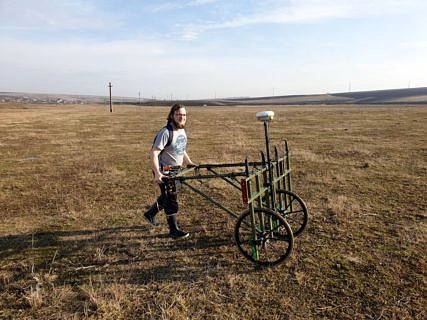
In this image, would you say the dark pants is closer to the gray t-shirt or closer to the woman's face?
the gray t-shirt

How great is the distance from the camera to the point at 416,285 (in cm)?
490

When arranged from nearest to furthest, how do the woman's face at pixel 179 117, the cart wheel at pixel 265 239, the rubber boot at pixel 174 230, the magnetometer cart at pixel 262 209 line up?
the magnetometer cart at pixel 262 209
the cart wheel at pixel 265 239
the woman's face at pixel 179 117
the rubber boot at pixel 174 230

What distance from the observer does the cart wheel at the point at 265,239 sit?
17.5 ft

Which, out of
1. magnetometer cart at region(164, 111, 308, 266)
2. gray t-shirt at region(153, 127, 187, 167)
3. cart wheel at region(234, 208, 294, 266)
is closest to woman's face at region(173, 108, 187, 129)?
gray t-shirt at region(153, 127, 187, 167)

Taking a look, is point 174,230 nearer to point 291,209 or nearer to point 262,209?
point 262,209

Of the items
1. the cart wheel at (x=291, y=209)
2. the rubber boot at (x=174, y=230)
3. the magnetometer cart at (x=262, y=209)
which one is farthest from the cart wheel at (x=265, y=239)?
the rubber boot at (x=174, y=230)

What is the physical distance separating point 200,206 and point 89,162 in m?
8.09

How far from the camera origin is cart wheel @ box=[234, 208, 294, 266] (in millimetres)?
5332

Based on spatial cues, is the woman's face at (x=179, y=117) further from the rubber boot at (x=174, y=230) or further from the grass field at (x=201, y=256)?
the grass field at (x=201, y=256)

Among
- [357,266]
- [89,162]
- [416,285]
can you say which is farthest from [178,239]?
[89,162]

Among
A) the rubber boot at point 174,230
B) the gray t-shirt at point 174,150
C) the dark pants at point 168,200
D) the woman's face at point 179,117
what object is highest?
the woman's face at point 179,117

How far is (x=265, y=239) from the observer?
5.49 m

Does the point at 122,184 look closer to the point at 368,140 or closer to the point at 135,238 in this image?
the point at 135,238

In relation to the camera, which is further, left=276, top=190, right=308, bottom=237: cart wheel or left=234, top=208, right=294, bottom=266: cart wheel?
left=276, top=190, right=308, bottom=237: cart wheel
